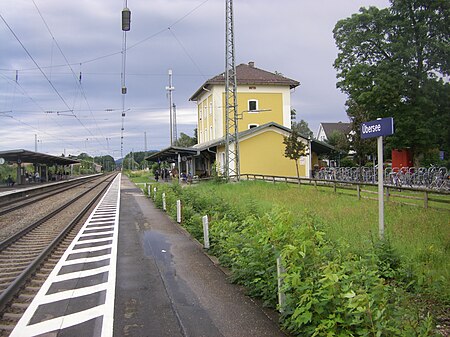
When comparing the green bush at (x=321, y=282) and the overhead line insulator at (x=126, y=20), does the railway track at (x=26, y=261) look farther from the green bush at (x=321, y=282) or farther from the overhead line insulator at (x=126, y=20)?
the overhead line insulator at (x=126, y=20)

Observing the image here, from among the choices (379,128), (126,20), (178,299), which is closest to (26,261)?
(178,299)

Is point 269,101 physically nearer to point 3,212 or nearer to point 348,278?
point 3,212

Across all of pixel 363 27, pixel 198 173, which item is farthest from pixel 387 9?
pixel 198 173

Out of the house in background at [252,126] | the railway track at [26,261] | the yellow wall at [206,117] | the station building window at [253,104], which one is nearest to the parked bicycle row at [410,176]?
the house in background at [252,126]

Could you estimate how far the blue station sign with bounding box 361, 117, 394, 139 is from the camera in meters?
7.35

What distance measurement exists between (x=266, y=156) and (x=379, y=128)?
31.1 m

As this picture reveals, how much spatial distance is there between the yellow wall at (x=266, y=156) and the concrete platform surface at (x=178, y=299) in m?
27.6

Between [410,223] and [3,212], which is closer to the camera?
[410,223]

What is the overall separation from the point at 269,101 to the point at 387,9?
21211 millimetres

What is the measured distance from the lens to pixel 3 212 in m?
20.2

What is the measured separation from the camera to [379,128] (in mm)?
7566

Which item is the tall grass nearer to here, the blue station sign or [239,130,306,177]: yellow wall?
the blue station sign

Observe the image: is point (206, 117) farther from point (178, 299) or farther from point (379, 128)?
point (178, 299)

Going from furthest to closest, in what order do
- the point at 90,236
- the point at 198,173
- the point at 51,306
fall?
the point at 198,173 → the point at 90,236 → the point at 51,306
